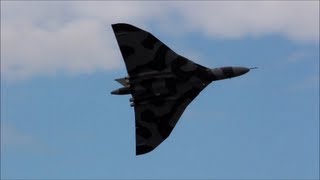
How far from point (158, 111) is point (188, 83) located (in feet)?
15.6

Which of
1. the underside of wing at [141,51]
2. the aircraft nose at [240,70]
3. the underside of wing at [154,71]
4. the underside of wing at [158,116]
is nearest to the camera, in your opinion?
the aircraft nose at [240,70]

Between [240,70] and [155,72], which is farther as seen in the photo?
[155,72]

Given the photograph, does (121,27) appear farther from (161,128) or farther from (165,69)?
(161,128)

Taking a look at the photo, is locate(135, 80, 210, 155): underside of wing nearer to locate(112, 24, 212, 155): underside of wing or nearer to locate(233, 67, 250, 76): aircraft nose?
locate(112, 24, 212, 155): underside of wing

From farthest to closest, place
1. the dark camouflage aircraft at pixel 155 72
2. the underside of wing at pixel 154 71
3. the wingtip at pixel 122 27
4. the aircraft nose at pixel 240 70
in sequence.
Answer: the underside of wing at pixel 154 71 → the dark camouflage aircraft at pixel 155 72 → the wingtip at pixel 122 27 → the aircraft nose at pixel 240 70

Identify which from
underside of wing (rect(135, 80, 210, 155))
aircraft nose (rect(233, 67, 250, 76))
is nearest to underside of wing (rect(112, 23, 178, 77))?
underside of wing (rect(135, 80, 210, 155))

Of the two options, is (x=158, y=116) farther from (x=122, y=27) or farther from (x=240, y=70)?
(x=240, y=70)

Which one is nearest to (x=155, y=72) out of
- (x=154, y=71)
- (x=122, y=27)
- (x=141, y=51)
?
(x=154, y=71)

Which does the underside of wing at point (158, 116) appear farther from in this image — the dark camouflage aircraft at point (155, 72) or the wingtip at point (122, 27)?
the wingtip at point (122, 27)

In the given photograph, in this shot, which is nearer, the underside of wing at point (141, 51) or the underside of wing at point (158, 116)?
the underside of wing at point (141, 51)

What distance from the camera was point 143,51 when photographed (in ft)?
248

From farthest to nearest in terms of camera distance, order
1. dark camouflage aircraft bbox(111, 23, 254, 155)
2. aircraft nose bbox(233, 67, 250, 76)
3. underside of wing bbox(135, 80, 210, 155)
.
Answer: underside of wing bbox(135, 80, 210, 155)
dark camouflage aircraft bbox(111, 23, 254, 155)
aircraft nose bbox(233, 67, 250, 76)

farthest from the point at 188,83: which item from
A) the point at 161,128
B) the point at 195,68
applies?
the point at 161,128

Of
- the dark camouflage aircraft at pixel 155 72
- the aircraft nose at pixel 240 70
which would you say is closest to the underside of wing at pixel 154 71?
the dark camouflage aircraft at pixel 155 72
